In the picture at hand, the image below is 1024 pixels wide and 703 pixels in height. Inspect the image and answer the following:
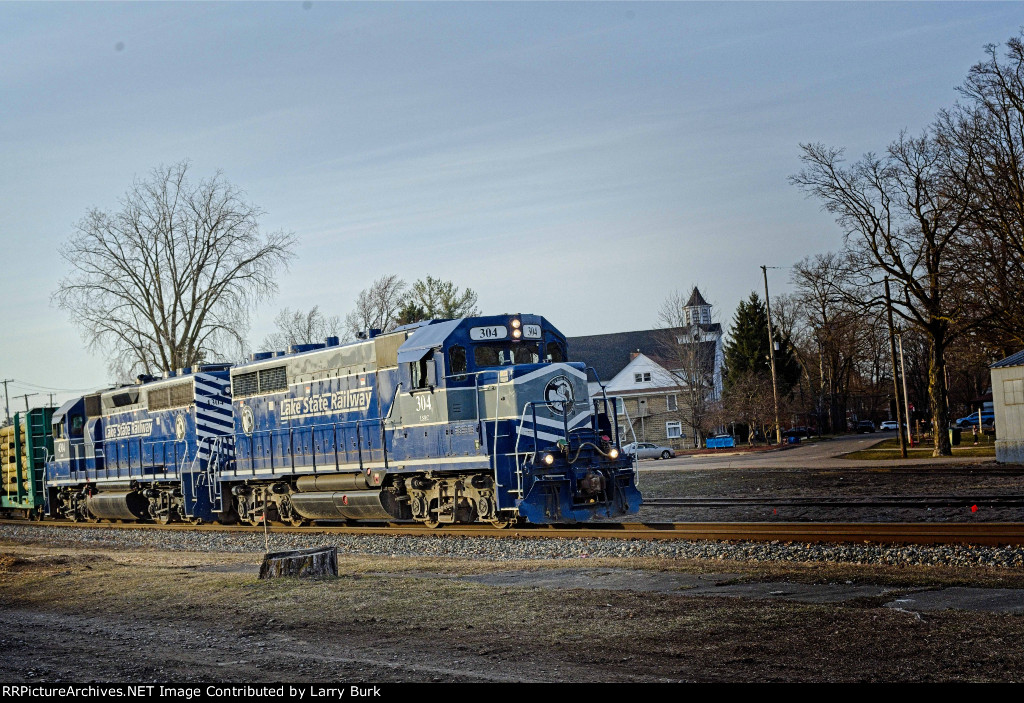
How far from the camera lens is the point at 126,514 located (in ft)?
93.7

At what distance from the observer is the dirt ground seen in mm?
7152

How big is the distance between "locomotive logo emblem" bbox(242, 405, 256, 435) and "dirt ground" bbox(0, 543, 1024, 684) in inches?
421

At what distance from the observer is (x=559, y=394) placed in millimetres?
17484

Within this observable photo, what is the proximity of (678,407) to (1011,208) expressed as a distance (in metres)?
44.5

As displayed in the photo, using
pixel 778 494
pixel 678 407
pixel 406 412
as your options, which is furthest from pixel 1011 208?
pixel 678 407

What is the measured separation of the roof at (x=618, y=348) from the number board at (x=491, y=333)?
68.1 m

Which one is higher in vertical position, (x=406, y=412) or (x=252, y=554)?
(x=406, y=412)

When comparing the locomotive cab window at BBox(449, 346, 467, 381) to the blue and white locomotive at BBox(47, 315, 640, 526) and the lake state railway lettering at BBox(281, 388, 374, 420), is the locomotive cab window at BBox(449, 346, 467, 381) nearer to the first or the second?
the blue and white locomotive at BBox(47, 315, 640, 526)

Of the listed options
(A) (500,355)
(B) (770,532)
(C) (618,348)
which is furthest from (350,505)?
(C) (618,348)

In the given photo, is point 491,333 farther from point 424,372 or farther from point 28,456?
point 28,456

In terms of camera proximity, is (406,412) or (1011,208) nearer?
(406,412)

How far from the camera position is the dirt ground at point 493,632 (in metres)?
7.15
